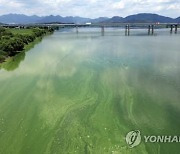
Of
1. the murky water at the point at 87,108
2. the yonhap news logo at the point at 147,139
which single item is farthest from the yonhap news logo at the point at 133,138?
the murky water at the point at 87,108

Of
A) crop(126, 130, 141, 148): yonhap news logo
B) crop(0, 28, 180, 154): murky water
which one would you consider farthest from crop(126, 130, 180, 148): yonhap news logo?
crop(0, 28, 180, 154): murky water

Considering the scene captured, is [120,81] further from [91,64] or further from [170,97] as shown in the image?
[91,64]

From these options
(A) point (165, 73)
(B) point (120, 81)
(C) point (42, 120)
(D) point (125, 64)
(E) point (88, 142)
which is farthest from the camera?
(D) point (125, 64)

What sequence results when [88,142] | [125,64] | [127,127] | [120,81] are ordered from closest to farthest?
[88,142], [127,127], [120,81], [125,64]

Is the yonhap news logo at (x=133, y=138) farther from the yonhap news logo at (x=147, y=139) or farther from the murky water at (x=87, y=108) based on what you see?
the murky water at (x=87, y=108)

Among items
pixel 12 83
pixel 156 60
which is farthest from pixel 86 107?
pixel 156 60

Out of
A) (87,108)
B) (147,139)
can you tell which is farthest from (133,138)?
(87,108)

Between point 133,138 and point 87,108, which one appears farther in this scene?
point 87,108

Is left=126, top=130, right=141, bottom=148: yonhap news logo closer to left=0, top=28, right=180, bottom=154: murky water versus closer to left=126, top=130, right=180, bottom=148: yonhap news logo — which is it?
left=126, top=130, right=180, bottom=148: yonhap news logo

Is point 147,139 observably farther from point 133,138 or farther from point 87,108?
point 87,108

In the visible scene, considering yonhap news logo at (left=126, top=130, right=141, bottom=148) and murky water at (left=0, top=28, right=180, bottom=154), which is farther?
murky water at (left=0, top=28, right=180, bottom=154)

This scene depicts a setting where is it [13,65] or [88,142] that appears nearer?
[88,142]
